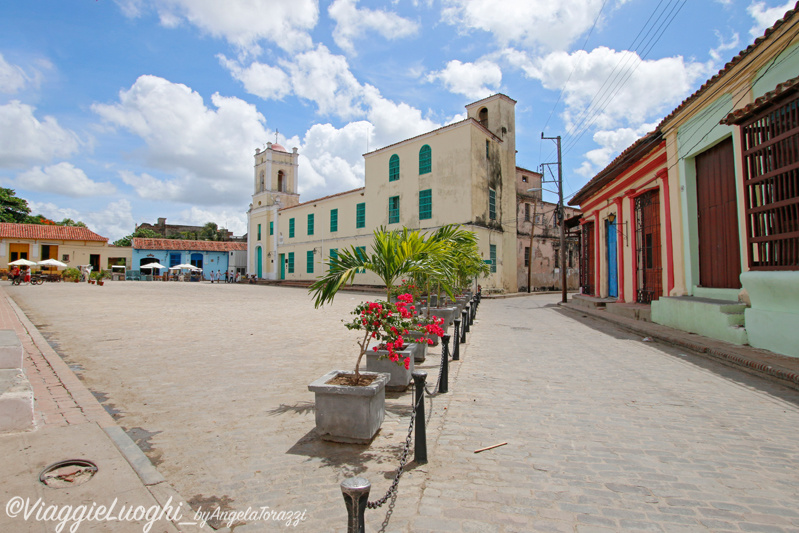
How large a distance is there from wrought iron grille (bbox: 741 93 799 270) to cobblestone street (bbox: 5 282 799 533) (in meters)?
2.10

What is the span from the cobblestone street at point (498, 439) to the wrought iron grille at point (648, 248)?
6629mm

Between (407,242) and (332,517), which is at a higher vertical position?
(407,242)

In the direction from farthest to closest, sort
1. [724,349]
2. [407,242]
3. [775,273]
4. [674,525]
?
[724,349], [775,273], [407,242], [674,525]

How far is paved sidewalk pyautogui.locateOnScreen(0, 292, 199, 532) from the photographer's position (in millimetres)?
2338

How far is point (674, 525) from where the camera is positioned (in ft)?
7.86

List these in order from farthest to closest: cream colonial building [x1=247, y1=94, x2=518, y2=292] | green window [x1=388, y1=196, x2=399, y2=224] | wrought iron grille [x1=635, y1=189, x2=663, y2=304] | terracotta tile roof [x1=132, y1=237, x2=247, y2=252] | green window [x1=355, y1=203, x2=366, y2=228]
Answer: terracotta tile roof [x1=132, y1=237, x2=247, y2=252] → green window [x1=355, y1=203, x2=366, y2=228] → green window [x1=388, y1=196, x2=399, y2=224] → cream colonial building [x1=247, y1=94, x2=518, y2=292] → wrought iron grille [x1=635, y1=189, x2=663, y2=304]

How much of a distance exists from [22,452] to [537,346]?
24.9 ft

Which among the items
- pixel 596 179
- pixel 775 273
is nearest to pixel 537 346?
pixel 775 273

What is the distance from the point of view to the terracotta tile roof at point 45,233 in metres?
37.3

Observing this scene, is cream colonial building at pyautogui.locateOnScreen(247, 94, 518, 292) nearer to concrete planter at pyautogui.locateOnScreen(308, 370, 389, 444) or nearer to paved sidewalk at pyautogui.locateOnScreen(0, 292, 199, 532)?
paved sidewalk at pyautogui.locateOnScreen(0, 292, 199, 532)

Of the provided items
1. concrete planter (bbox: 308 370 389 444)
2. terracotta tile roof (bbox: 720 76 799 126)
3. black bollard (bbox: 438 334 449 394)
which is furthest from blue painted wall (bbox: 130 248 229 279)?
terracotta tile roof (bbox: 720 76 799 126)

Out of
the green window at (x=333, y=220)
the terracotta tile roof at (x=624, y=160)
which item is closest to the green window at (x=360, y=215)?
the green window at (x=333, y=220)

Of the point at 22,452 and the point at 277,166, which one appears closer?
the point at 22,452

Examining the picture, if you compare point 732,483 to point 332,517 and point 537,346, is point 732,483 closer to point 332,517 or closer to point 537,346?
point 332,517
